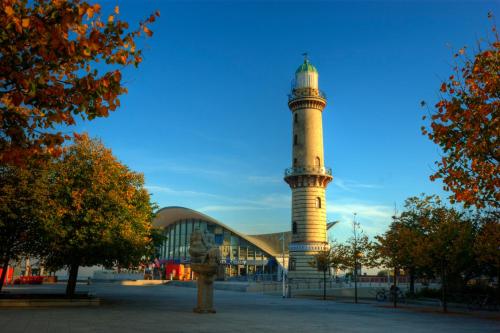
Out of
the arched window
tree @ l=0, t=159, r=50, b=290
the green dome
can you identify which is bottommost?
tree @ l=0, t=159, r=50, b=290

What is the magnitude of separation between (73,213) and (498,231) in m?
23.8

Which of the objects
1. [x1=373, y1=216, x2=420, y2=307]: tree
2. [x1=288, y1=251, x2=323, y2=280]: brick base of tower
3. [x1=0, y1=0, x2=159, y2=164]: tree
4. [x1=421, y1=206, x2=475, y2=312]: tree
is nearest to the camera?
[x1=0, y1=0, x2=159, y2=164]: tree

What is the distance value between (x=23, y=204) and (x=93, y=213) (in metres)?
3.43

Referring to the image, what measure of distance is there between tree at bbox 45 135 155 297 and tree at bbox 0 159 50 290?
2.25 feet

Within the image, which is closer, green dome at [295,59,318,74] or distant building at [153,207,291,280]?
green dome at [295,59,318,74]

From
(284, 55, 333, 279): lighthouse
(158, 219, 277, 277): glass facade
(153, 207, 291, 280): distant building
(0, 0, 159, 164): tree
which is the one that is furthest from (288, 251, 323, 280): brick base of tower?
(0, 0, 159, 164): tree

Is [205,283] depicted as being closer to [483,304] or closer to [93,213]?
[93,213]

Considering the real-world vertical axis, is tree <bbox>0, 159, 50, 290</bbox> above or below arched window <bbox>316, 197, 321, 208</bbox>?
below

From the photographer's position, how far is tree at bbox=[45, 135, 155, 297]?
2367 centimetres

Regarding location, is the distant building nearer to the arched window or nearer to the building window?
the building window

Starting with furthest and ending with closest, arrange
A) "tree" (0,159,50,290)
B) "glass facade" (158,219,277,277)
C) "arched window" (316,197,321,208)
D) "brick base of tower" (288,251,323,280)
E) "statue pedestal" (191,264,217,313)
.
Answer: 1. "glass facade" (158,219,277,277)
2. "arched window" (316,197,321,208)
3. "brick base of tower" (288,251,323,280)
4. "tree" (0,159,50,290)
5. "statue pedestal" (191,264,217,313)

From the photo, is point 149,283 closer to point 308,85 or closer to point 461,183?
point 308,85

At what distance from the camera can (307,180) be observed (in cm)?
5028

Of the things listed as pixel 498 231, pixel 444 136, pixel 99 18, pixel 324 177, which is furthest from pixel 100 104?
pixel 324 177
